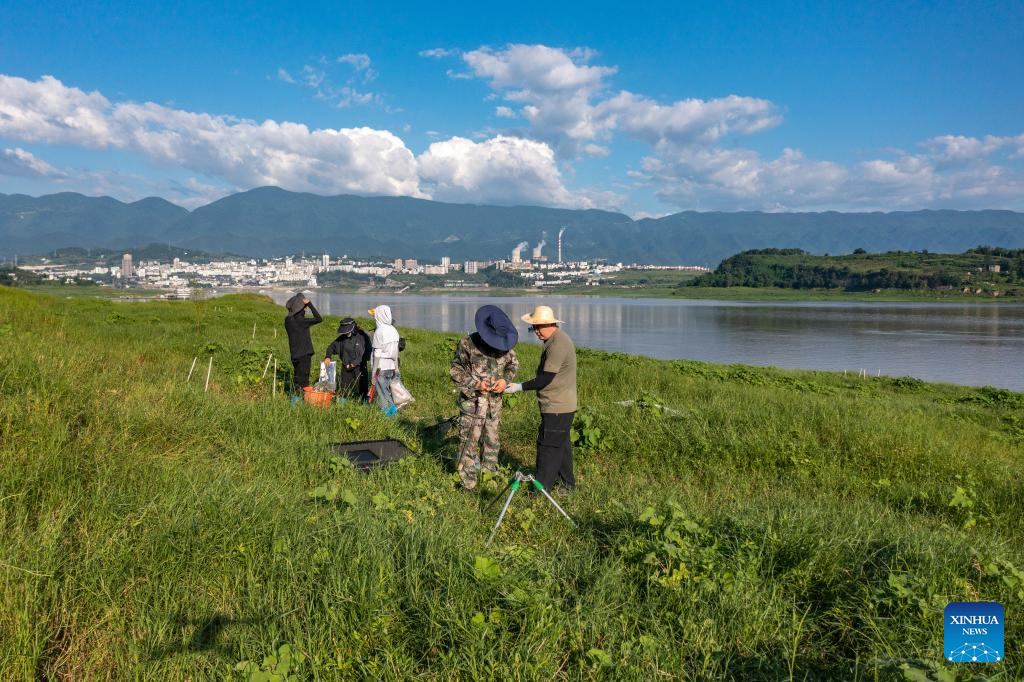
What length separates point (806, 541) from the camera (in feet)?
14.6

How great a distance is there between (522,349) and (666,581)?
24085 mm

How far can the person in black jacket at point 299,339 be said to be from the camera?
1093cm

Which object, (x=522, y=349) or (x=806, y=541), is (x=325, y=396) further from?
(x=522, y=349)

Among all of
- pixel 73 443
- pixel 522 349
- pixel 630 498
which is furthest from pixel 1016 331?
pixel 73 443

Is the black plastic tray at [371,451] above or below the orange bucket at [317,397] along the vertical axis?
below

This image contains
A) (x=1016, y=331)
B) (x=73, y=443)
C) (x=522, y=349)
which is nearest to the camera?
(x=73, y=443)

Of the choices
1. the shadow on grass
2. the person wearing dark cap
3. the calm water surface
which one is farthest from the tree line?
the shadow on grass

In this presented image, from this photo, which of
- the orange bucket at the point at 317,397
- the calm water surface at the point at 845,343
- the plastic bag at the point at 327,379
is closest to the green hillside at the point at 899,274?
the calm water surface at the point at 845,343

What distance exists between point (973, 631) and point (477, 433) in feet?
15.5

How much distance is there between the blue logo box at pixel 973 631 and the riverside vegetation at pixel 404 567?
0.20 m

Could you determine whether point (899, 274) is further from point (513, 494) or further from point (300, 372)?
point (513, 494)

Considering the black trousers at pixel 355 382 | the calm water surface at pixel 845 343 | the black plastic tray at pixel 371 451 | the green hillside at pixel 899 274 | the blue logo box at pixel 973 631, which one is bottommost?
the calm water surface at pixel 845 343

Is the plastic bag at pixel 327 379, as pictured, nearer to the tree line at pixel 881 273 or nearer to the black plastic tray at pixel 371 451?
the black plastic tray at pixel 371 451

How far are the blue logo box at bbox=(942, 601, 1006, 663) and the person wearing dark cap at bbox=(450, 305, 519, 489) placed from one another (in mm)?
4489
